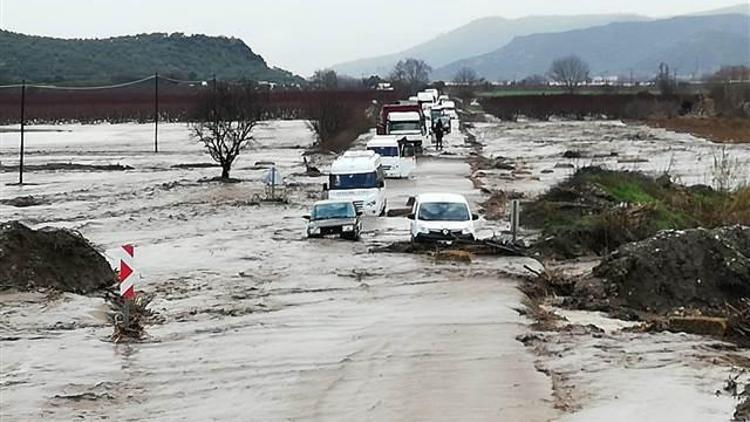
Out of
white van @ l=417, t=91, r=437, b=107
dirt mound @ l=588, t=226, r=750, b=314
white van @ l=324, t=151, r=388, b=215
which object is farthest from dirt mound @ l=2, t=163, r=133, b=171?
dirt mound @ l=588, t=226, r=750, b=314

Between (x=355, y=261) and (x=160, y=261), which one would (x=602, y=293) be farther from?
(x=160, y=261)

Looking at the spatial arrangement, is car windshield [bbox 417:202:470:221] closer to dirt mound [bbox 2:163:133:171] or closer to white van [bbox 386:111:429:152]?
A: dirt mound [bbox 2:163:133:171]

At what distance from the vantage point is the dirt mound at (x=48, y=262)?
858 inches

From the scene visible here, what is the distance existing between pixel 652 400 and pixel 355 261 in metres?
13.2

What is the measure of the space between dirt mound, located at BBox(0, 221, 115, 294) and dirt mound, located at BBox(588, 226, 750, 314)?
10009 millimetres

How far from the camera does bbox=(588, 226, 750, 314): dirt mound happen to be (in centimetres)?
2145

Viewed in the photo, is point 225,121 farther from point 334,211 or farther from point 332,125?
point 332,125

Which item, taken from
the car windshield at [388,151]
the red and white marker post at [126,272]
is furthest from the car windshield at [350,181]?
the red and white marker post at [126,272]

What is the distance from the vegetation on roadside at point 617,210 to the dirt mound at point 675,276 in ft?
17.0

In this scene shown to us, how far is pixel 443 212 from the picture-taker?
28094 mm

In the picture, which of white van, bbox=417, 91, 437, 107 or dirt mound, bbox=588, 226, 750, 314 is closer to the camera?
dirt mound, bbox=588, 226, 750, 314

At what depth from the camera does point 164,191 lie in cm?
4594

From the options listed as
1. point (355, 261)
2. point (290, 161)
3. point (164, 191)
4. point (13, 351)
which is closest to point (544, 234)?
point (355, 261)

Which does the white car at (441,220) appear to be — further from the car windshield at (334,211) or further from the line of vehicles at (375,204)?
the car windshield at (334,211)
